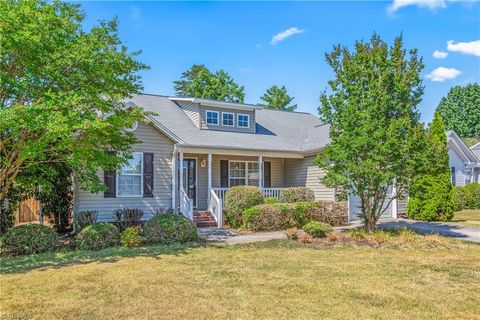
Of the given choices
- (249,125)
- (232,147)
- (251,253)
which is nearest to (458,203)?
(249,125)

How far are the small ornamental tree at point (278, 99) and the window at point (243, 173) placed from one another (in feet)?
78.7

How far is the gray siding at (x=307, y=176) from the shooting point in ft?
55.7

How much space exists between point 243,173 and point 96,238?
950cm

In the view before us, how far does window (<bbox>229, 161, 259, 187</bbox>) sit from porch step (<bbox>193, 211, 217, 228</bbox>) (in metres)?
2.80

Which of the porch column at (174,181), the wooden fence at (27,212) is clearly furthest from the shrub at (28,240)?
the wooden fence at (27,212)

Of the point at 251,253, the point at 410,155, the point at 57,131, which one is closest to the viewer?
the point at 57,131

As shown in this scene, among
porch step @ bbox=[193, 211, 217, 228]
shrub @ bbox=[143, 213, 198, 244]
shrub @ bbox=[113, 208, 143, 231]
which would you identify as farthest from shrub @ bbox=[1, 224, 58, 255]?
porch step @ bbox=[193, 211, 217, 228]

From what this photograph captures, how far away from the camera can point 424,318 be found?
4.91 metres

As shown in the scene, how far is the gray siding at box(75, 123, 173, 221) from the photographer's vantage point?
44.4ft

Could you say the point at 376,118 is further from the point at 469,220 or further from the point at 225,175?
the point at 469,220

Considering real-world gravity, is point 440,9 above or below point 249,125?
above

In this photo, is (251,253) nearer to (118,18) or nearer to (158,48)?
(118,18)

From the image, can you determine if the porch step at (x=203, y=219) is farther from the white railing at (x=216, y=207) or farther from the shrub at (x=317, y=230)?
the shrub at (x=317, y=230)

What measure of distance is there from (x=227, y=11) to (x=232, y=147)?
5.69m
